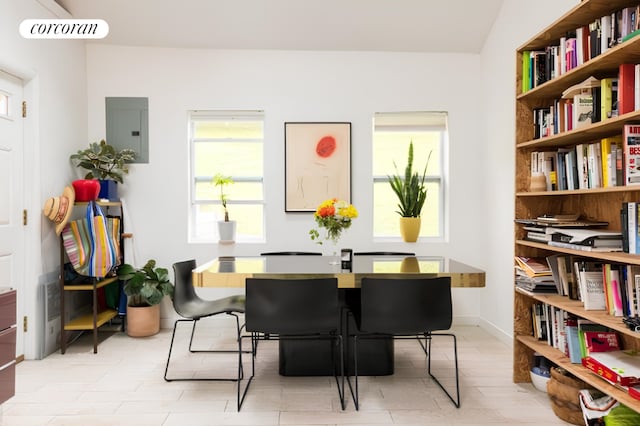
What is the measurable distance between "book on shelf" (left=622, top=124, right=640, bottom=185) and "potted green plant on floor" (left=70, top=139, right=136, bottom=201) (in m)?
4.20

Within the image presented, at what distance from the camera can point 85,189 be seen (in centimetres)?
418

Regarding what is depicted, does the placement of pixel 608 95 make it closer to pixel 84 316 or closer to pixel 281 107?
pixel 281 107

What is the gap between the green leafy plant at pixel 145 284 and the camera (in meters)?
4.36

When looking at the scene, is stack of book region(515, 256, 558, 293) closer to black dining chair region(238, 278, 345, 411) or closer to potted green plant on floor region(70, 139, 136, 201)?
black dining chair region(238, 278, 345, 411)

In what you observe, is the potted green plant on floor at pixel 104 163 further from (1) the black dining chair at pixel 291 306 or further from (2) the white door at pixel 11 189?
(1) the black dining chair at pixel 291 306

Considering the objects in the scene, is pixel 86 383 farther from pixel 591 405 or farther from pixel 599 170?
pixel 599 170

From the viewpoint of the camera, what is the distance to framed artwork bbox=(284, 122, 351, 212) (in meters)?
4.88

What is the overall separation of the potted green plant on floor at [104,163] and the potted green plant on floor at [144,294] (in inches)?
31.2

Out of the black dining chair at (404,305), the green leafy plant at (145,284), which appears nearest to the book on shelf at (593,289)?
the black dining chair at (404,305)

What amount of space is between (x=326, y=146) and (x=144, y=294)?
235 cm

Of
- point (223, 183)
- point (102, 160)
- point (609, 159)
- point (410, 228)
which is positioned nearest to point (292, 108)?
point (223, 183)

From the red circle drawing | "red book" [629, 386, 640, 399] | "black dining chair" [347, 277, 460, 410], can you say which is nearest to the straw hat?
the red circle drawing

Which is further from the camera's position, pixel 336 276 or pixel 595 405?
pixel 336 276

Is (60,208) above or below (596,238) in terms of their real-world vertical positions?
above
